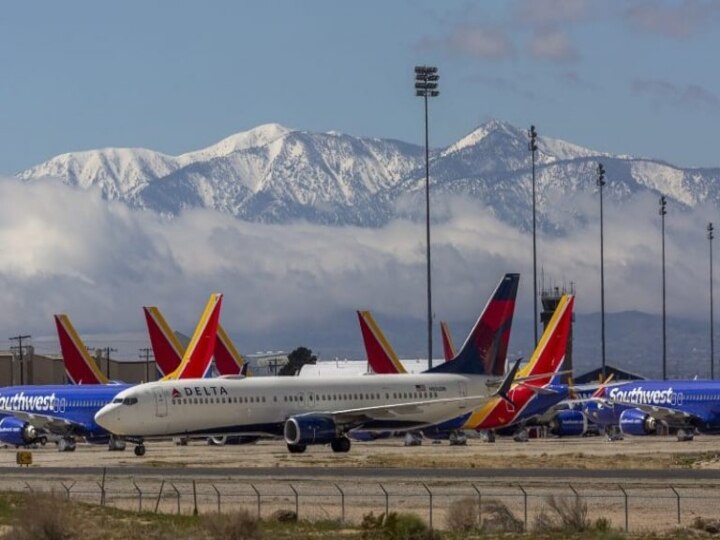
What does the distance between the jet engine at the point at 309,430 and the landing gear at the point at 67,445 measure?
13.9 meters

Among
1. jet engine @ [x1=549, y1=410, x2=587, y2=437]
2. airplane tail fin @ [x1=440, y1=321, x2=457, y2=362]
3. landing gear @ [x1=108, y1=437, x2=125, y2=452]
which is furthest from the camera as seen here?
airplane tail fin @ [x1=440, y1=321, x2=457, y2=362]

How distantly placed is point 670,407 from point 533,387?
20.2 metres

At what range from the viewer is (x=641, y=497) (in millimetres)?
56125

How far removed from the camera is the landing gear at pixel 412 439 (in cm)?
A: 10038

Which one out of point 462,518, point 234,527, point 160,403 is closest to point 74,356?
point 160,403

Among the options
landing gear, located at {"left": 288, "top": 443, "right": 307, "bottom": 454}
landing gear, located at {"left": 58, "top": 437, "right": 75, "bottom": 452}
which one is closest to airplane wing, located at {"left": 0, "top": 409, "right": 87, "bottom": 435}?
landing gear, located at {"left": 58, "top": 437, "right": 75, "bottom": 452}

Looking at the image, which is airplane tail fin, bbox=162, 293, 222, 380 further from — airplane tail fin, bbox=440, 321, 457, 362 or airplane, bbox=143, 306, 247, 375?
airplane tail fin, bbox=440, 321, 457, 362

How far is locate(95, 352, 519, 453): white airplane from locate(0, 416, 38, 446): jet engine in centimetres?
1683

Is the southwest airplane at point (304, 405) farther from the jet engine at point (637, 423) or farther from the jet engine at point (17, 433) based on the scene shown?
the jet engine at point (637, 423)

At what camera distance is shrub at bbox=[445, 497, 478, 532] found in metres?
46.7

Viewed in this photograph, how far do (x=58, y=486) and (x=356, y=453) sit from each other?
25.6 meters

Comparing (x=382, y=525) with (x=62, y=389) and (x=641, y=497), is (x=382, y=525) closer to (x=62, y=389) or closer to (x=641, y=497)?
(x=641, y=497)

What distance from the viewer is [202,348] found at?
10456 centimetres

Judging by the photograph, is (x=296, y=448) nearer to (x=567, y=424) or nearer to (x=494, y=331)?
(x=494, y=331)
